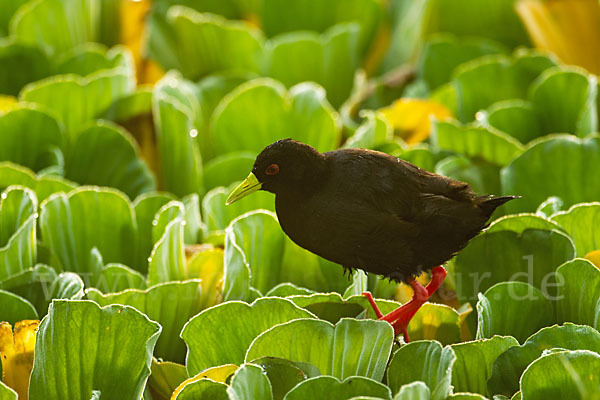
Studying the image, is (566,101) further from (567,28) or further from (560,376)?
(560,376)

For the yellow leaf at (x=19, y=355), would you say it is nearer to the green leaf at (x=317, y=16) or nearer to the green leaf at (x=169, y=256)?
A: the green leaf at (x=169, y=256)

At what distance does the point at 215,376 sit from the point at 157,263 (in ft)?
1.01

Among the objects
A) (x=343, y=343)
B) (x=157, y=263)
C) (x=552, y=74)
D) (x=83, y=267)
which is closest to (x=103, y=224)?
(x=83, y=267)

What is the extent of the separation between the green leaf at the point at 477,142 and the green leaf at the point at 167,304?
63 cm

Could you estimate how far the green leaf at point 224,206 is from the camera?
5.37 feet

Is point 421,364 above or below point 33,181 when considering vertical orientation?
below

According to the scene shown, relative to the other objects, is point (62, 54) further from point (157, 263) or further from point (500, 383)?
point (500, 383)

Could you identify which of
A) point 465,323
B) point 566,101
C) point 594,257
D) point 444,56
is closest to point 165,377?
point 465,323

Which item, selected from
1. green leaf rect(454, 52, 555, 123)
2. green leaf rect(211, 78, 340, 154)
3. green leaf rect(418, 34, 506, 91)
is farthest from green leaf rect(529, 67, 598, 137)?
green leaf rect(211, 78, 340, 154)

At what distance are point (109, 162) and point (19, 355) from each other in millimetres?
615

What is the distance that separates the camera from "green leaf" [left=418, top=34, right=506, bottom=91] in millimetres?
2219

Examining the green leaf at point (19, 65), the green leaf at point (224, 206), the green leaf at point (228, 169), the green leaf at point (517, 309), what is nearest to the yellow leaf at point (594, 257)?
the green leaf at point (517, 309)

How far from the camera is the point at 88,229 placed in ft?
5.27

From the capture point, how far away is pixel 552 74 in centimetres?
189
